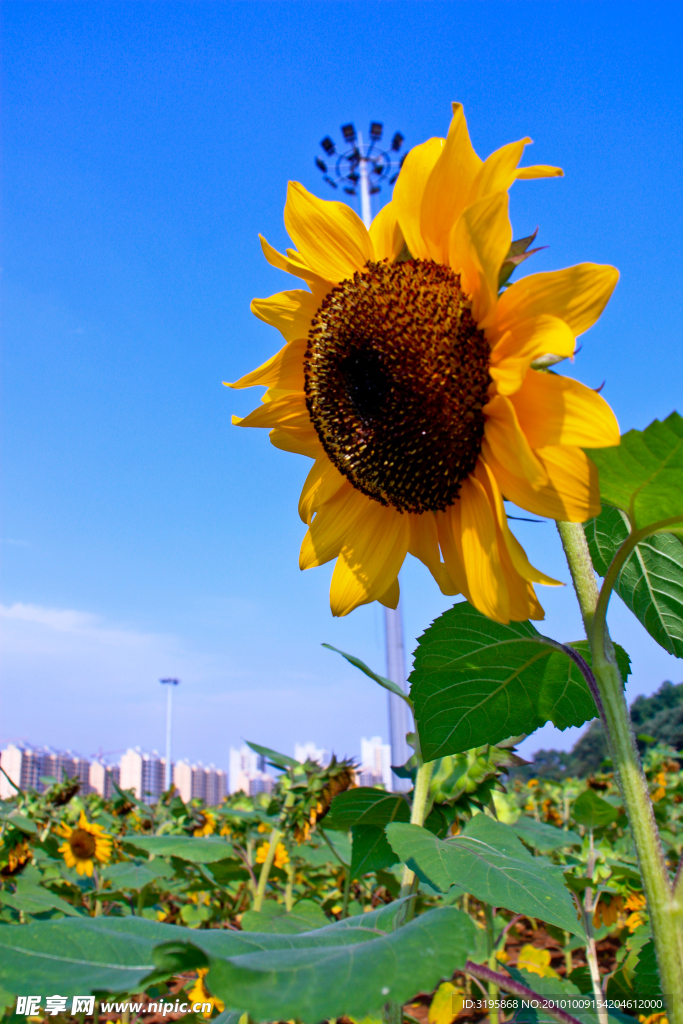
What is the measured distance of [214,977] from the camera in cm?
56

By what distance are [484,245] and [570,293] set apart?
118 millimetres

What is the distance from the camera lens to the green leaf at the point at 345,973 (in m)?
0.53

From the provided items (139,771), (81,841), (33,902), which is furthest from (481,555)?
(139,771)

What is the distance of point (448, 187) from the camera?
93 centimetres

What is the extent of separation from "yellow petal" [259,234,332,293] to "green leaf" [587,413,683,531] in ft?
1.87

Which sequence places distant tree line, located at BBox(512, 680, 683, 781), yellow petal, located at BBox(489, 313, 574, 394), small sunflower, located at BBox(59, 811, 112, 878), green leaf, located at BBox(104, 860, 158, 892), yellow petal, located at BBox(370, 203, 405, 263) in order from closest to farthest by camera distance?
yellow petal, located at BBox(489, 313, 574, 394)
yellow petal, located at BBox(370, 203, 405, 263)
green leaf, located at BBox(104, 860, 158, 892)
small sunflower, located at BBox(59, 811, 112, 878)
distant tree line, located at BBox(512, 680, 683, 781)

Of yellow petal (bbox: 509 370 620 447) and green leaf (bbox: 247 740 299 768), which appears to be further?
green leaf (bbox: 247 740 299 768)

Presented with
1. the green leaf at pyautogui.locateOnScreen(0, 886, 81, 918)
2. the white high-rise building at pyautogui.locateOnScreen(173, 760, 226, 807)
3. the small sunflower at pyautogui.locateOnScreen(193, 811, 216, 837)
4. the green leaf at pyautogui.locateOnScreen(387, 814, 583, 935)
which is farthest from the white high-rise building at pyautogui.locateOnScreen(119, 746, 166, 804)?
the green leaf at pyautogui.locateOnScreen(387, 814, 583, 935)

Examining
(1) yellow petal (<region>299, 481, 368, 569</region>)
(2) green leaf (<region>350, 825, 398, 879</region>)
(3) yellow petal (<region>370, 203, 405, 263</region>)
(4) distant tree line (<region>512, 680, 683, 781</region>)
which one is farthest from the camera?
(4) distant tree line (<region>512, 680, 683, 781</region>)

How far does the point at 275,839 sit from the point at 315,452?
2435 mm

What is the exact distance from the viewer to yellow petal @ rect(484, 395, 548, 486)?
2.50 feet

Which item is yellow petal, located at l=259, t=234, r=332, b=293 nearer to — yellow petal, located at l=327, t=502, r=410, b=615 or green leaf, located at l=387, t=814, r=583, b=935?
yellow petal, located at l=327, t=502, r=410, b=615

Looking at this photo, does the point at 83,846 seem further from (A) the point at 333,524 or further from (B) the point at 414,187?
(B) the point at 414,187

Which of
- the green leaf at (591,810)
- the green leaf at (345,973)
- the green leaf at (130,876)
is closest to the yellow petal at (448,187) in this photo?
the green leaf at (345,973)
